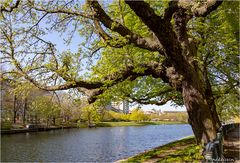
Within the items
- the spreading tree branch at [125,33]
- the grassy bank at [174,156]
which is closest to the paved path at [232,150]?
the grassy bank at [174,156]

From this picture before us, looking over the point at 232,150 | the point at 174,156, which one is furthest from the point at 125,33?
the point at 174,156

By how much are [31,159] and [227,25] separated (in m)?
19.0

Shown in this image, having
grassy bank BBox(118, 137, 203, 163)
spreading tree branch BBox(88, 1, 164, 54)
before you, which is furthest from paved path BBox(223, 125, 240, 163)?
spreading tree branch BBox(88, 1, 164, 54)

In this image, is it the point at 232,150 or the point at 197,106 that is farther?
the point at 232,150

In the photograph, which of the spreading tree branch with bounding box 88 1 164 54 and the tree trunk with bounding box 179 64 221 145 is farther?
the spreading tree branch with bounding box 88 1 164 54

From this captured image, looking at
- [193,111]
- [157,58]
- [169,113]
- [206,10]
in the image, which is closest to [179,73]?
[193,111]

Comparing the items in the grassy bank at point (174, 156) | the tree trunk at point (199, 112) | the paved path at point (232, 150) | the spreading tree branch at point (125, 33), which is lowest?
the grassy bank at point (174, 156)

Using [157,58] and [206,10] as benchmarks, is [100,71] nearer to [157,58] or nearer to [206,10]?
[157,58]

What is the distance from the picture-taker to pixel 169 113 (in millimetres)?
165375

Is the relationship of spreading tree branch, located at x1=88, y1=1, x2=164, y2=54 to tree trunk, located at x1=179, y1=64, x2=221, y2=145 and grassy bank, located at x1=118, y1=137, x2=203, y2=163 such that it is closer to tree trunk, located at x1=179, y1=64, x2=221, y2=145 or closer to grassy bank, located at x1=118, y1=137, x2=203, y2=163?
tree trunk, located at x1=179, y1=64, x2=221, y2=145

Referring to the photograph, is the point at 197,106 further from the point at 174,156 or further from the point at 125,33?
the point at 174,156

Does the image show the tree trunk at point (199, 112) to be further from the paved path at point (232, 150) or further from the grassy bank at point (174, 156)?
the paved path at point (232, 150)

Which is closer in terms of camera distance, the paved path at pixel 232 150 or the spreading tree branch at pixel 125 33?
the paved path at pixel 232 150

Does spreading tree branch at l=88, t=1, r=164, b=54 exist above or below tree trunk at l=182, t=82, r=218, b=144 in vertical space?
above
